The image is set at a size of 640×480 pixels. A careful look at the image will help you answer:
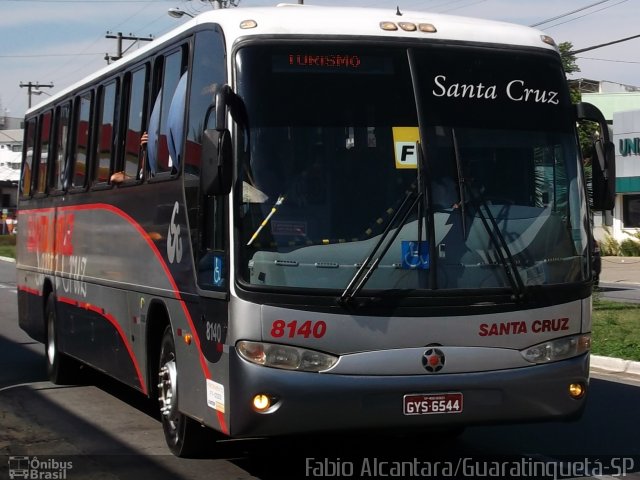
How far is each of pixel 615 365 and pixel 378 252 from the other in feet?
24.4

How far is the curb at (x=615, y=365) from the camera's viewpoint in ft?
43.7

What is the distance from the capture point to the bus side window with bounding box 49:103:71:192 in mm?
12828

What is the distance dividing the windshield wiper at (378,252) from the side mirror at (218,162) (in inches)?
38.0

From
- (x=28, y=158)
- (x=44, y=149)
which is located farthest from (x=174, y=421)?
(x=28, y=158)

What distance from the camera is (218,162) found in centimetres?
689

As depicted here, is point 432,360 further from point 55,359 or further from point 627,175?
point 627,175

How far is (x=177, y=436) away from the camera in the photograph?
8.45 metres

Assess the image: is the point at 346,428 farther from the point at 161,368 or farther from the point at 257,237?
the point at 161,368

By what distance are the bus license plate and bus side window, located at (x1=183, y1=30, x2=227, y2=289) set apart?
1400mm

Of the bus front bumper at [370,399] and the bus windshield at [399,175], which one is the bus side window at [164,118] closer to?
the bus windshield at [399,175]

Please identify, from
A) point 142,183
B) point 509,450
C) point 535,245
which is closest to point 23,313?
point 142,183

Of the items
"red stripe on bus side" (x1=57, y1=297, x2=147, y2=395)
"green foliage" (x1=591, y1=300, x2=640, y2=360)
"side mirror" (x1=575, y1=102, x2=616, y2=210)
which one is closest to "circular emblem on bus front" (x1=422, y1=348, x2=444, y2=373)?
"side mirror" (x1=575, y1=102, x2=616, y2=210)

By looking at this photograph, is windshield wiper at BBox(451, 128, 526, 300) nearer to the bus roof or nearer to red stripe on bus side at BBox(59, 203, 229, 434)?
the bus roof

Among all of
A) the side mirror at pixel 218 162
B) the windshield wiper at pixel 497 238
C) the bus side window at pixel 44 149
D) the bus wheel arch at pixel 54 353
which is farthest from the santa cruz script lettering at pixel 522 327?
the bus side window at pixel 44 149
